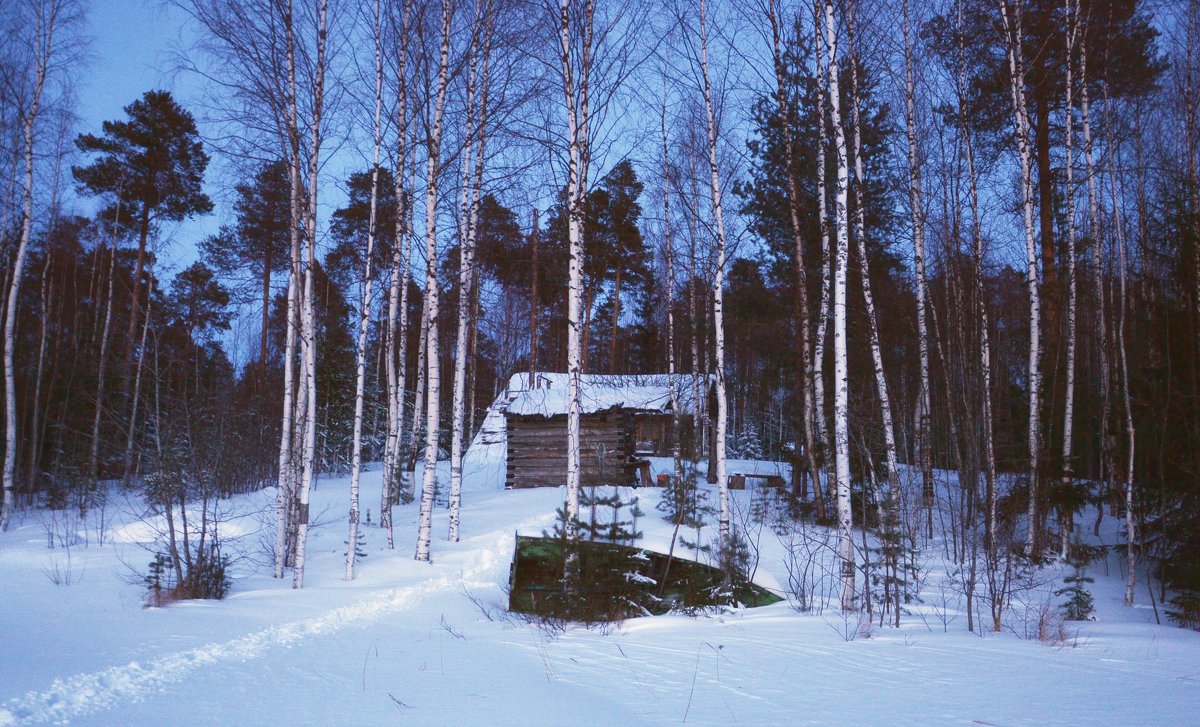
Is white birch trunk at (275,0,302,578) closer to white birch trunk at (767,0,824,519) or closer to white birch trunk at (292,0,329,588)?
white birch trunk at (292,0,329,588)

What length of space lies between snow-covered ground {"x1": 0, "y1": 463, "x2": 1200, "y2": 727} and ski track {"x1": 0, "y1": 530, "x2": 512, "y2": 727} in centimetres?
2

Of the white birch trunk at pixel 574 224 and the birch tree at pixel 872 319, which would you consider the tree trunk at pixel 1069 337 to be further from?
the white birch trunk at pixel 574 224

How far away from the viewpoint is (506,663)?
19.4 feet

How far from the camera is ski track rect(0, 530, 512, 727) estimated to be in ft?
12.9

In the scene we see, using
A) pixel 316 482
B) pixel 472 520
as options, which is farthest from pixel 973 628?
pixel 316 482

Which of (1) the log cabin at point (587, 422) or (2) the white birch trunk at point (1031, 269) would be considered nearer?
(2) the white birch trunk at point (1031, 269)

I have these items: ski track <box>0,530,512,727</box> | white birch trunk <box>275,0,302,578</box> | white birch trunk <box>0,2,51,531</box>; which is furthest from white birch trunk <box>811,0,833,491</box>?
white birch trunk <box>0,2,51,531</box>

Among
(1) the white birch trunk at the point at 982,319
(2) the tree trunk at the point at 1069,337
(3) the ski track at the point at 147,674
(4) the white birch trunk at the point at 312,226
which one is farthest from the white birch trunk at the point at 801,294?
(3) the ski track at the point at 147,674

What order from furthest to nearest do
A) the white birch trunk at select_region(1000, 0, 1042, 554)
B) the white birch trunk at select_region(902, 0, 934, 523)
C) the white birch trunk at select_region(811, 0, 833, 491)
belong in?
the white birch trunk at select_region(902, 0, 934, 523) < the white birch trunk at select_region(1000, 0, 1042, 554) < the white birch trunk at select_region(811, 0, 833, 491)

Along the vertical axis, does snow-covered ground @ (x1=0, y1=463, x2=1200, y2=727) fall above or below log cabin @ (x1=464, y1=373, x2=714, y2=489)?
below

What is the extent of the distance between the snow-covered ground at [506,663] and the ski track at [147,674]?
0.06ft

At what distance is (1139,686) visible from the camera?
532 centimetres

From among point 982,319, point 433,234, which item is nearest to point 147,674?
point 433,234

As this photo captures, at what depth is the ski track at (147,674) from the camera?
12.9 feet
